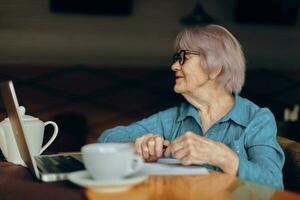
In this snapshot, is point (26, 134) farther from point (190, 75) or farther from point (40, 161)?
point (190, 75)

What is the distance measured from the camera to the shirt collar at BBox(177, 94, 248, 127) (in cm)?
165

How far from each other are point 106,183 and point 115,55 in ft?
11.0

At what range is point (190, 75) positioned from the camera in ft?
5.63

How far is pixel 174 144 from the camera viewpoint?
1.33 meters

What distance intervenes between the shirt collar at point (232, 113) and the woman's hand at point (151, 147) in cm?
32

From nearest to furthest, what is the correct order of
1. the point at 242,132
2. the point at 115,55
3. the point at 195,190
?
the point at 195,190 → the point at 242,132 → the point at 115,55

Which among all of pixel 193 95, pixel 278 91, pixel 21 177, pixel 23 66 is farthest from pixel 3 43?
pixel 21 177

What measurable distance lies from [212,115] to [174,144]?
0.45 metres

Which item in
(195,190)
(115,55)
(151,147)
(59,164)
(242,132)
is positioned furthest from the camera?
(115,55)

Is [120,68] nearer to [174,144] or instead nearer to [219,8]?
[219,8]

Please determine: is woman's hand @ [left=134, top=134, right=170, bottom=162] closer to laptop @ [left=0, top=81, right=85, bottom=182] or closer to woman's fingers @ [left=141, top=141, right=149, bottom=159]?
woman's fingers @ [left=141, top=141, right=149, bottom=159]

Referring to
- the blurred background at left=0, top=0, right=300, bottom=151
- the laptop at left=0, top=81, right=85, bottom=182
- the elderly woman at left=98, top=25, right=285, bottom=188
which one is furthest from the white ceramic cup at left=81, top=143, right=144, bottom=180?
the blurred background at left=0, top=0, right=300, bottom=151

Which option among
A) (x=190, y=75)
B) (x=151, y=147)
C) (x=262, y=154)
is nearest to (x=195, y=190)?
(x=151, y=147)

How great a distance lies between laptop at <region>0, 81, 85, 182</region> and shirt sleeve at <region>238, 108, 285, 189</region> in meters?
0.43
